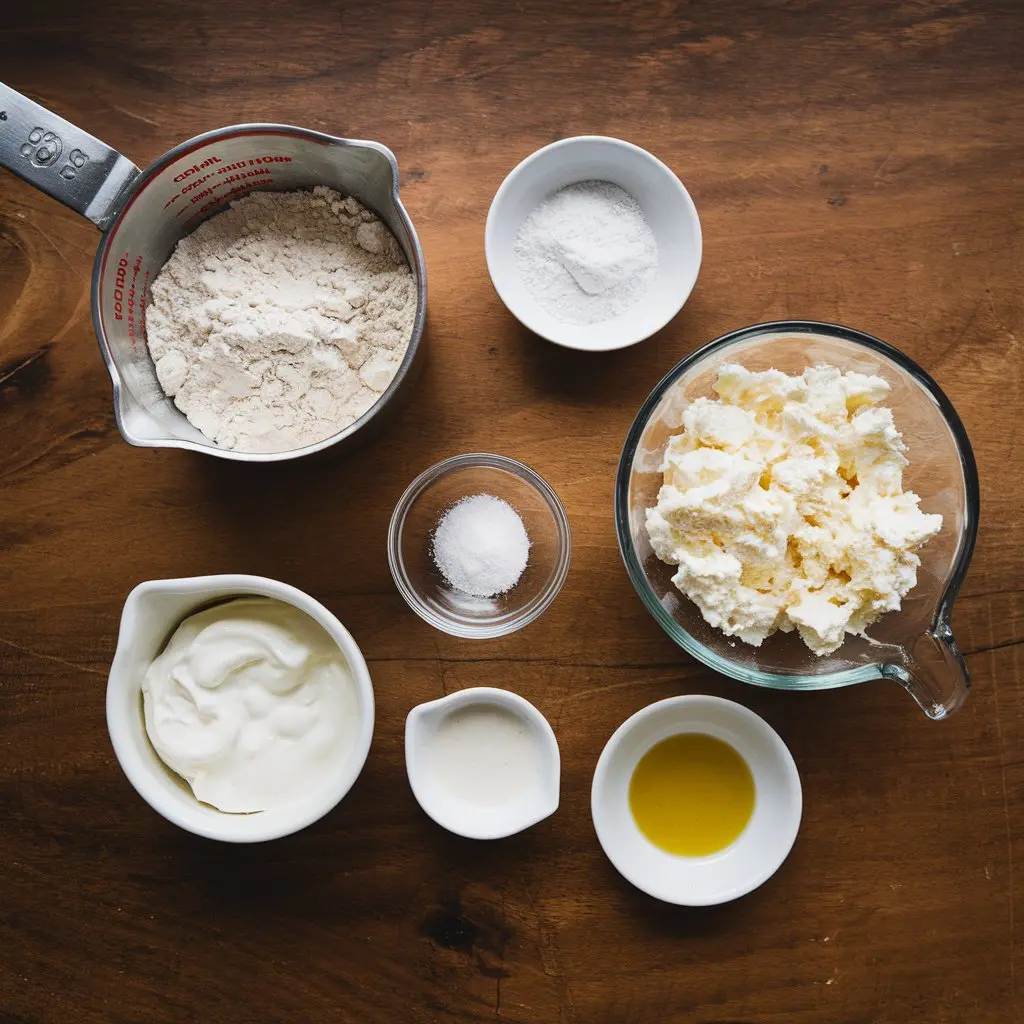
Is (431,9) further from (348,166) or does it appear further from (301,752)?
(301,752)

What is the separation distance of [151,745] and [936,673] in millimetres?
1084

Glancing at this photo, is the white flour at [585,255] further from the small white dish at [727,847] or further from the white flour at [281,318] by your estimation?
the small white dish at [727,847]

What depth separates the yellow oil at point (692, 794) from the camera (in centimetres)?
129

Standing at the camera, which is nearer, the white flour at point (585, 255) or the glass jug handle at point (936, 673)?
the glass jug handle at point (936, 673)

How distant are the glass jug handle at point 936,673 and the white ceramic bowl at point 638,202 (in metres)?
0.57

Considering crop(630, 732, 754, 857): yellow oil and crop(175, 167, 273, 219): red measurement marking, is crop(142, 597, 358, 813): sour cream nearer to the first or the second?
crop(630, 732, 754, 857): yellow oil

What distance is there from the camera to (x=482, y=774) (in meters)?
1.27

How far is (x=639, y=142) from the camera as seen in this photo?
4.29ft

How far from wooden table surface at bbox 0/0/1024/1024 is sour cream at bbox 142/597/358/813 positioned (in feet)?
0.37

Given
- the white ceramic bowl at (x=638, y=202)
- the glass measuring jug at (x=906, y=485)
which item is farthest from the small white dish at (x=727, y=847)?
the white ceramic bowl at (x=638, y=202)

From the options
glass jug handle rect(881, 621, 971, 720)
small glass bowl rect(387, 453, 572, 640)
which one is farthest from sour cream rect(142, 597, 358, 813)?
glass jug handle rect(881, 621, 971, 720)

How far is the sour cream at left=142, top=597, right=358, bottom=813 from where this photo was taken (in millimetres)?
1175

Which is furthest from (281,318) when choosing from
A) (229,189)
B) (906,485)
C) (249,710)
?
(906,485)

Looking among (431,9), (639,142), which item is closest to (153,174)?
(431,9)
